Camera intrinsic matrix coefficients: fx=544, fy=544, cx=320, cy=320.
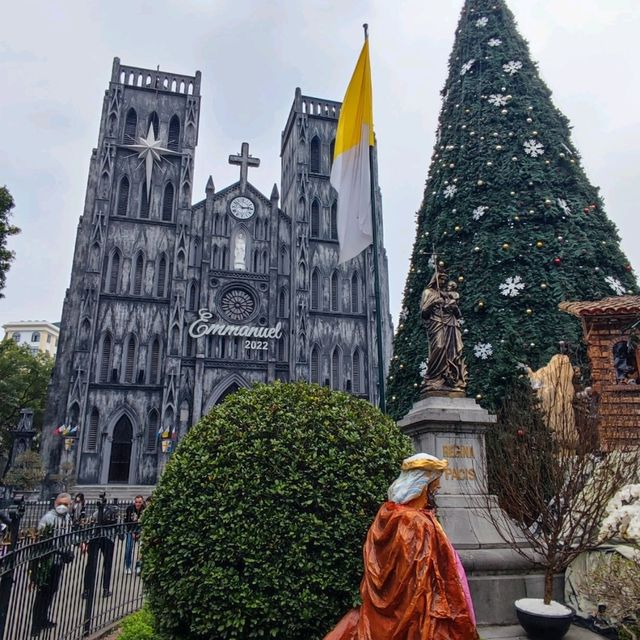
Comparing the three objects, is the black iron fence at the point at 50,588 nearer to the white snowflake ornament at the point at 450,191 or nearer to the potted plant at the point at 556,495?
the potted plant at the point at 556,495

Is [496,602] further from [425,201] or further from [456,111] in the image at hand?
[456,111]

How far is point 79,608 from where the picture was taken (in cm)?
646

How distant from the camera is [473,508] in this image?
634 cm

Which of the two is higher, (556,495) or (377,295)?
(377,295)

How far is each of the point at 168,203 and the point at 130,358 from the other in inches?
425

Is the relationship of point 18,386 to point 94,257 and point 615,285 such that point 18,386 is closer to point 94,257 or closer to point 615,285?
point 94,257

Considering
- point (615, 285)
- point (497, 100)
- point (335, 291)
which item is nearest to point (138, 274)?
point (335, 291)

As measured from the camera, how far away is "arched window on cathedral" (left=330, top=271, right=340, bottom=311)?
36.7 meters

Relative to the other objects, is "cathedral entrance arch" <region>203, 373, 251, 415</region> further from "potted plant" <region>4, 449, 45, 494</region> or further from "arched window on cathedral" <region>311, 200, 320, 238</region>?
"arched window on cathedral" <region>311, 200, 320, 238</region>

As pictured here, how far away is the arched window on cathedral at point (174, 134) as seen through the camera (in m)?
37.6

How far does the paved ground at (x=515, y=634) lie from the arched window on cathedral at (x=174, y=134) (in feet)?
122

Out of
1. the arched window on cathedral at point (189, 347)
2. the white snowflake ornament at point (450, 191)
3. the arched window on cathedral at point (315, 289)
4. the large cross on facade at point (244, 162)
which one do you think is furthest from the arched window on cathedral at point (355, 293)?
the white snowflake ornament at point (450, 191)

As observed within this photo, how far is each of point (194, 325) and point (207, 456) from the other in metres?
29.6

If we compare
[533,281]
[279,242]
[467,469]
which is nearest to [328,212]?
[279,242]
